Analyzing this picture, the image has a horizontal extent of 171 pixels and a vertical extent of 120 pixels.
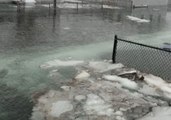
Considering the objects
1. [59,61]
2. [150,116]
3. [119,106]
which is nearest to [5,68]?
[59,61]

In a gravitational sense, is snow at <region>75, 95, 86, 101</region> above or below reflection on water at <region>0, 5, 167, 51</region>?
below

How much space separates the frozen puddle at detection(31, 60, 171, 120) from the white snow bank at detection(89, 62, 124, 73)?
0.03 m

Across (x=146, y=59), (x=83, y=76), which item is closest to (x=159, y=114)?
(x=83, y=76)

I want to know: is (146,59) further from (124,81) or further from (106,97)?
(106,97)

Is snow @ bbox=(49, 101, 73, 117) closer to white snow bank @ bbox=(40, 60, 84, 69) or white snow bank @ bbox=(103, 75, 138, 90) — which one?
white snow bank @ bbox=(103, 75, 138, 90)

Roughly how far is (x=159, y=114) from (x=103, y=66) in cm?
374

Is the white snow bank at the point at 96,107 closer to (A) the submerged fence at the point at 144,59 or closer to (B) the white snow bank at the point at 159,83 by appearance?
(B) the white snow bank at the point at 159,83

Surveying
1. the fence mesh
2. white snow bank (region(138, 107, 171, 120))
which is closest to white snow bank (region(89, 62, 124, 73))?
the fence mesh

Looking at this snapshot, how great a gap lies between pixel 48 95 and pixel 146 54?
610 centimetres

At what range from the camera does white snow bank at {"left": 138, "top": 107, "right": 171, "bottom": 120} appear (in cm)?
667

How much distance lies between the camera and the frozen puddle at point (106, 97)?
266 inches

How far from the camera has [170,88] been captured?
8.53 meters

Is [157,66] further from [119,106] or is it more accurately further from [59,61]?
[119,106]

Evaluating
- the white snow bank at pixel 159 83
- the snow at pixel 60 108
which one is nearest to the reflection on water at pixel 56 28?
the white snow bank at pixel 159 83
